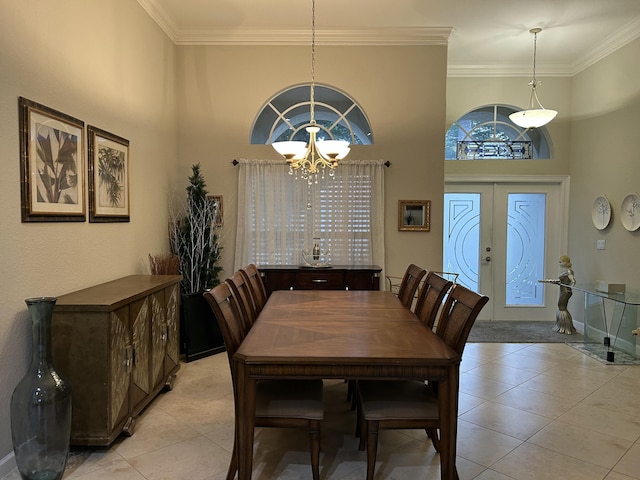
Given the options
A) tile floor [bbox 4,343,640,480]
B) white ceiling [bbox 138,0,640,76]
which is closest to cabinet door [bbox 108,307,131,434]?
tile floor [bbox 4,343,640,480]

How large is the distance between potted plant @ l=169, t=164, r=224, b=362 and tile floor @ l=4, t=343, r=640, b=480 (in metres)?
0.49

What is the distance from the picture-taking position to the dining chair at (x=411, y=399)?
6.45 feet

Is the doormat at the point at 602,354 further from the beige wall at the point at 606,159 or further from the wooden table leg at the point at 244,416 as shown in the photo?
the wooden table leg at the point at 244,416

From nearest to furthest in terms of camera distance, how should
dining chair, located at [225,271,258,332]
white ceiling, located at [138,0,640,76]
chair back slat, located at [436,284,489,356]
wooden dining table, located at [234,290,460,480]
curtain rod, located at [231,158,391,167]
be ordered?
1. wooden dining table, located at [234,290,460,480]
2. chair back slat, located at [436,284,489,356]
3. dining chair, located at [225,271,258,332]
4. white ceiling, located at [138,0,640,76]
5. curtain rod, located at [231,158,391,167]

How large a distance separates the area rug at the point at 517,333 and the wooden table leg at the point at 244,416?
11.6ft

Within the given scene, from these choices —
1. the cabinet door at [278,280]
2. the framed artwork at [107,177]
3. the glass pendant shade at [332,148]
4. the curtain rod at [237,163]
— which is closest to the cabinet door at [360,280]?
the cabinet door at [278,280]

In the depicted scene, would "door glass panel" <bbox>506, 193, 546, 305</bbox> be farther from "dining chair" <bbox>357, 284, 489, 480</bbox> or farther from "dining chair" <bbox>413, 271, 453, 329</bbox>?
"dining chair" <bbox>357, 284, 489, 480</bbox>

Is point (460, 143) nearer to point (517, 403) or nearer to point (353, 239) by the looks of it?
point (353, 239)

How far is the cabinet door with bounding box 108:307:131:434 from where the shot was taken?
92.3 inches

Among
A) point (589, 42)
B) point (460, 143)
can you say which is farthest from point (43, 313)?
point (589, 42)

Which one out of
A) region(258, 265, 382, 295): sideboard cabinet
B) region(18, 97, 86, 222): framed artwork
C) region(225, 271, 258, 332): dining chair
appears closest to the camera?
region(18, 97, 86, 222): framed artwork

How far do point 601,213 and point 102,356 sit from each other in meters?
5.31

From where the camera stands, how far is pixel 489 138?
561 cm

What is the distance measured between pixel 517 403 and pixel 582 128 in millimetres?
3926
